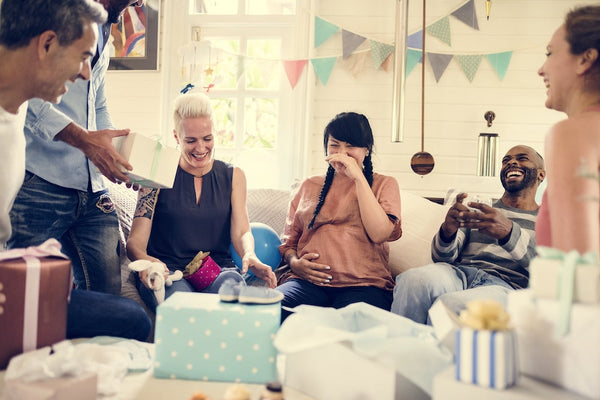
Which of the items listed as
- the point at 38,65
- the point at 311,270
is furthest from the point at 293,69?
the point at 38,65

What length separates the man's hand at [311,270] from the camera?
204 cm

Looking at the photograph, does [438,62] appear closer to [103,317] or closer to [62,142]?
[62,142]

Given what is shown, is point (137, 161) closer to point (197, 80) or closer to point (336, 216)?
point (336, 216)

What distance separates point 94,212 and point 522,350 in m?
1.39

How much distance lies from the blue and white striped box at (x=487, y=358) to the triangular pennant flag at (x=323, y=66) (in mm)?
2806

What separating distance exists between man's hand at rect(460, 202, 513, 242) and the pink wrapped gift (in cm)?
89

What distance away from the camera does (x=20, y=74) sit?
129 centimetres

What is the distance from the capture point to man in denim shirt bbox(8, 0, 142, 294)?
1.60 m

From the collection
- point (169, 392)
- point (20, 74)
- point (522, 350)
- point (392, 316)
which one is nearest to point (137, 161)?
point (20, 74)

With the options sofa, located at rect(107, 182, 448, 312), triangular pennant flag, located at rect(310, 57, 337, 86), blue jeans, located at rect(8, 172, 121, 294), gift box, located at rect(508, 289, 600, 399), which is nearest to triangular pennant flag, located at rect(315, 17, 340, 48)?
triangular pennant flag, located at rect(310, 57, 337, 86)

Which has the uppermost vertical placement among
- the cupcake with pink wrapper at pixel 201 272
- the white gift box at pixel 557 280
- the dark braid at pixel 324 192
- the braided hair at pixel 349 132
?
the braided hair at pixel 349 132

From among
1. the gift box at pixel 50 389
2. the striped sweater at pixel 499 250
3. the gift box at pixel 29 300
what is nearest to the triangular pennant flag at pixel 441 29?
the striped sweater at pixel 499 250

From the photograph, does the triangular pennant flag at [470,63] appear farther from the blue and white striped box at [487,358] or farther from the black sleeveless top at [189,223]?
the blue and white striped box at [487,358]

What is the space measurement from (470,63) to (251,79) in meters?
1.39
